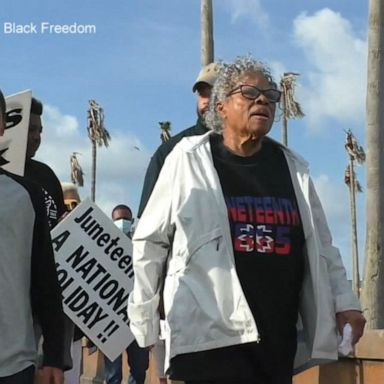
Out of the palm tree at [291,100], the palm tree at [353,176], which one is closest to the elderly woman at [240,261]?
the palm tree at [291,100]

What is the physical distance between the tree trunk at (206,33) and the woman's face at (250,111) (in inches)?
482

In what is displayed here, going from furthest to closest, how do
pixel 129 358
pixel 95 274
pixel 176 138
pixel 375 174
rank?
pixel 375 174 < pixel 129 358 < pixel 95 274 < pixel 176 138

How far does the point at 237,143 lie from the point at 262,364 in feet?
2.88

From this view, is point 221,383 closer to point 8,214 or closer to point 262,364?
point 262,364

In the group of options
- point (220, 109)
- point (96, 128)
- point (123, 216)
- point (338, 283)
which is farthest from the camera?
point (96, 128)

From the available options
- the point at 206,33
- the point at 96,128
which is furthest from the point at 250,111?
the point at 96,128

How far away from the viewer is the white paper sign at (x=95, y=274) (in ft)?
23.7

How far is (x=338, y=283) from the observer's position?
14.1 ft

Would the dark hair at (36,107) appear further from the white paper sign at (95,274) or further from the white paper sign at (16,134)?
the white paper sign at (95,274)

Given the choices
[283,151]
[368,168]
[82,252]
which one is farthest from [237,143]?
[368,168]

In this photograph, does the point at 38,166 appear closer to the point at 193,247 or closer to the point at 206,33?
the point at 193,247

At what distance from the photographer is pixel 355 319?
4199 mm

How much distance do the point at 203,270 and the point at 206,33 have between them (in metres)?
13.4

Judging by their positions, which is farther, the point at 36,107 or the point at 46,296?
the point at 36,107
